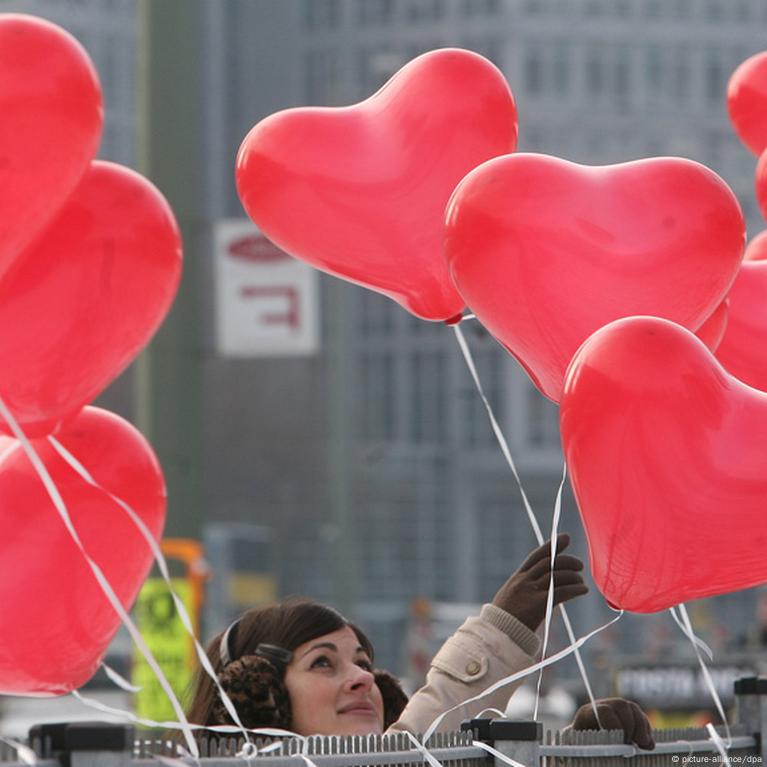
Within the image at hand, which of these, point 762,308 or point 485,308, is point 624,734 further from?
point 762,308

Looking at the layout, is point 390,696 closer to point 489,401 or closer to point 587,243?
point 587,243

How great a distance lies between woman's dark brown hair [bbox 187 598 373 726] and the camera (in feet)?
11.3

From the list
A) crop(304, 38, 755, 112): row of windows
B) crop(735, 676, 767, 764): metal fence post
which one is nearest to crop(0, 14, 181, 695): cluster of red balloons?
crop(735, 676, 767, 764): metal fence post

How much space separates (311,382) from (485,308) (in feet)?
128

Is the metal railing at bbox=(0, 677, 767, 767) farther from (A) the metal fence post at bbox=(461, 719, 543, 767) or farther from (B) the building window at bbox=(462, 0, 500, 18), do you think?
(B) the building window at bbox=(462, 0, 500, 18)

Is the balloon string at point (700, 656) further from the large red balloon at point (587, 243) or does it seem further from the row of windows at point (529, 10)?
the row of windows at point (529, 10)

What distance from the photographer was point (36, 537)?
3.33 m

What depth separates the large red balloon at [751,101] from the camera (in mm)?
4391

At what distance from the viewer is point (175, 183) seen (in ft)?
25.3

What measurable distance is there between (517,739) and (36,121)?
1.36 metres

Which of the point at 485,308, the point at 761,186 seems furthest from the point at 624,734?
the point at 761,186

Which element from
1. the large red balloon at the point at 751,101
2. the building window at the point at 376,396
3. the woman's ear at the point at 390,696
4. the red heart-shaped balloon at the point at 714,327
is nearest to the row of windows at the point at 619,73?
the building window at the point at 376,396

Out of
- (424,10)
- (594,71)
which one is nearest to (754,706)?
(594,71)

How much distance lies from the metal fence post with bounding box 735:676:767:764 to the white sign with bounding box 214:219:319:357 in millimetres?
4825
